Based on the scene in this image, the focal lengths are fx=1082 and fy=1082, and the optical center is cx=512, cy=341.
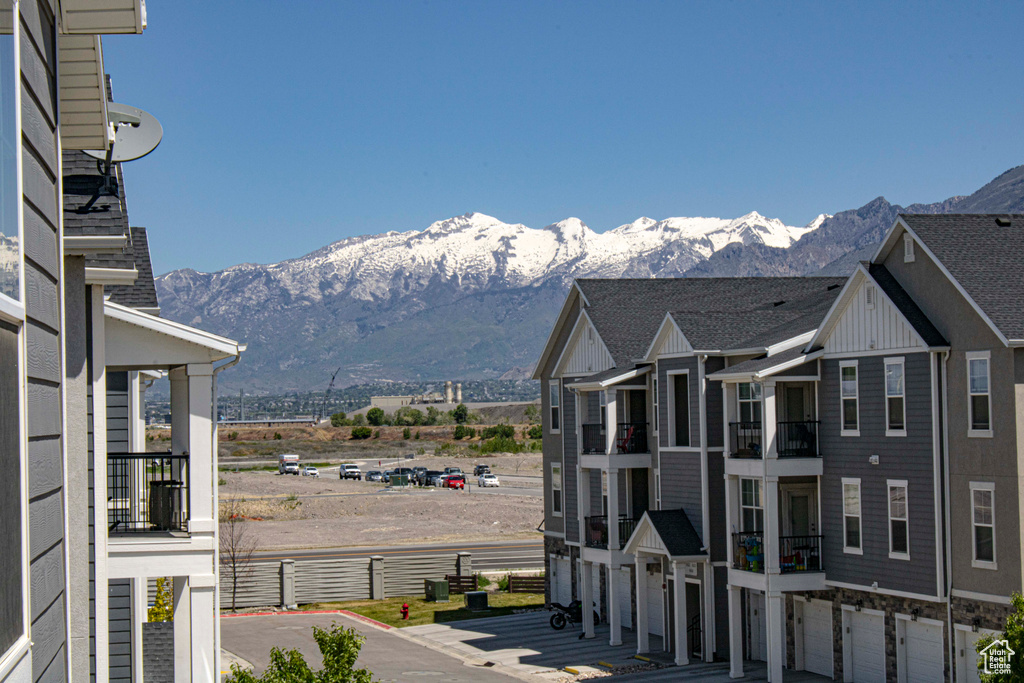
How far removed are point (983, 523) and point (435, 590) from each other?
28339 millimetres

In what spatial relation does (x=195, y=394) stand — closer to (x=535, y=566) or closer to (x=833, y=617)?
(x=833, y=617)

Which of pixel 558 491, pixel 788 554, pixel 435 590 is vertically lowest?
pixel 435 590

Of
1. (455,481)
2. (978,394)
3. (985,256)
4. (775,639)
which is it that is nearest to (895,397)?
(978,394)

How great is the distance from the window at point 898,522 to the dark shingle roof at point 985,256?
15.7ft

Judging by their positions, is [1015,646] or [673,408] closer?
[1015,646]

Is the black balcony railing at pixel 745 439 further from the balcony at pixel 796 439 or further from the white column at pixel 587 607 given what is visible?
the white column at pixel 587 607

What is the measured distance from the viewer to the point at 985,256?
2589 cm

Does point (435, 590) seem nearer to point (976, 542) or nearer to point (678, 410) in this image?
point (678, 410)

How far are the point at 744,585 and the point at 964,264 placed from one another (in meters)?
10.2

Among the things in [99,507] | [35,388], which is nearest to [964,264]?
[99,507]

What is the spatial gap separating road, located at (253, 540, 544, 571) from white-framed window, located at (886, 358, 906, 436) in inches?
1340

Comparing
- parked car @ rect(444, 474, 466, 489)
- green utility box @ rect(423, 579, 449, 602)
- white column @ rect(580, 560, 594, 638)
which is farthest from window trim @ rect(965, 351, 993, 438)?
parked car @ rect(444, 474, 466, 489)

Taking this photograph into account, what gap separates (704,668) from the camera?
31312mm

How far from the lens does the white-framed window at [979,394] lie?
23.9 m
